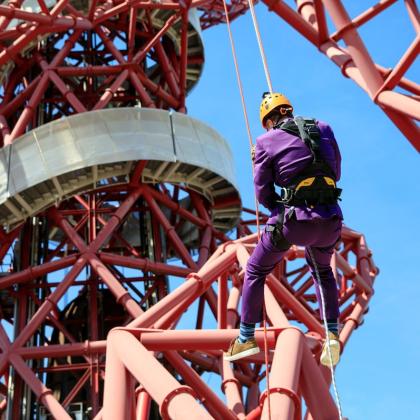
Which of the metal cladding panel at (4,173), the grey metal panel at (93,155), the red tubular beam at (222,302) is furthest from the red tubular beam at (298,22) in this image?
the metal cladding panel at (4,173)

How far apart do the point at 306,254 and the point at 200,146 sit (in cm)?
1829

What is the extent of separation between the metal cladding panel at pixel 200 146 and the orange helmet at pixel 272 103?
1746 centimetres

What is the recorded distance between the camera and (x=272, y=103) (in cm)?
1120

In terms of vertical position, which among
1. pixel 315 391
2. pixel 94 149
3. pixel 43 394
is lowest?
pixel 315 391

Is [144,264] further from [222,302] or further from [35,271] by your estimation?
[222,302]

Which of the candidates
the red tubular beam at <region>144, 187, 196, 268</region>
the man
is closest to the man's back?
the man

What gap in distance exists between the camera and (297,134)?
35.4 ft

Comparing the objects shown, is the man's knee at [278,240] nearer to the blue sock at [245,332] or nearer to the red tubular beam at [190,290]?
the blue sock at [245,332]

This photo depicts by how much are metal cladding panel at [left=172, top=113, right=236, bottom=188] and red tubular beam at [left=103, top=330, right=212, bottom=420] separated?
1544cm

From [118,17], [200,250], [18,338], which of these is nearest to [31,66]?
[118,17]

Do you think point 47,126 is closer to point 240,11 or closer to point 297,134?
point 240,11

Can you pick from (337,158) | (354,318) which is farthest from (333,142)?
(354,318)

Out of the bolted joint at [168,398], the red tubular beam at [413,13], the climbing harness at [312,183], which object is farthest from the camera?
the red tubular beam at [413,13]

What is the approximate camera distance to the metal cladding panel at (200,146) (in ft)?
95.3
